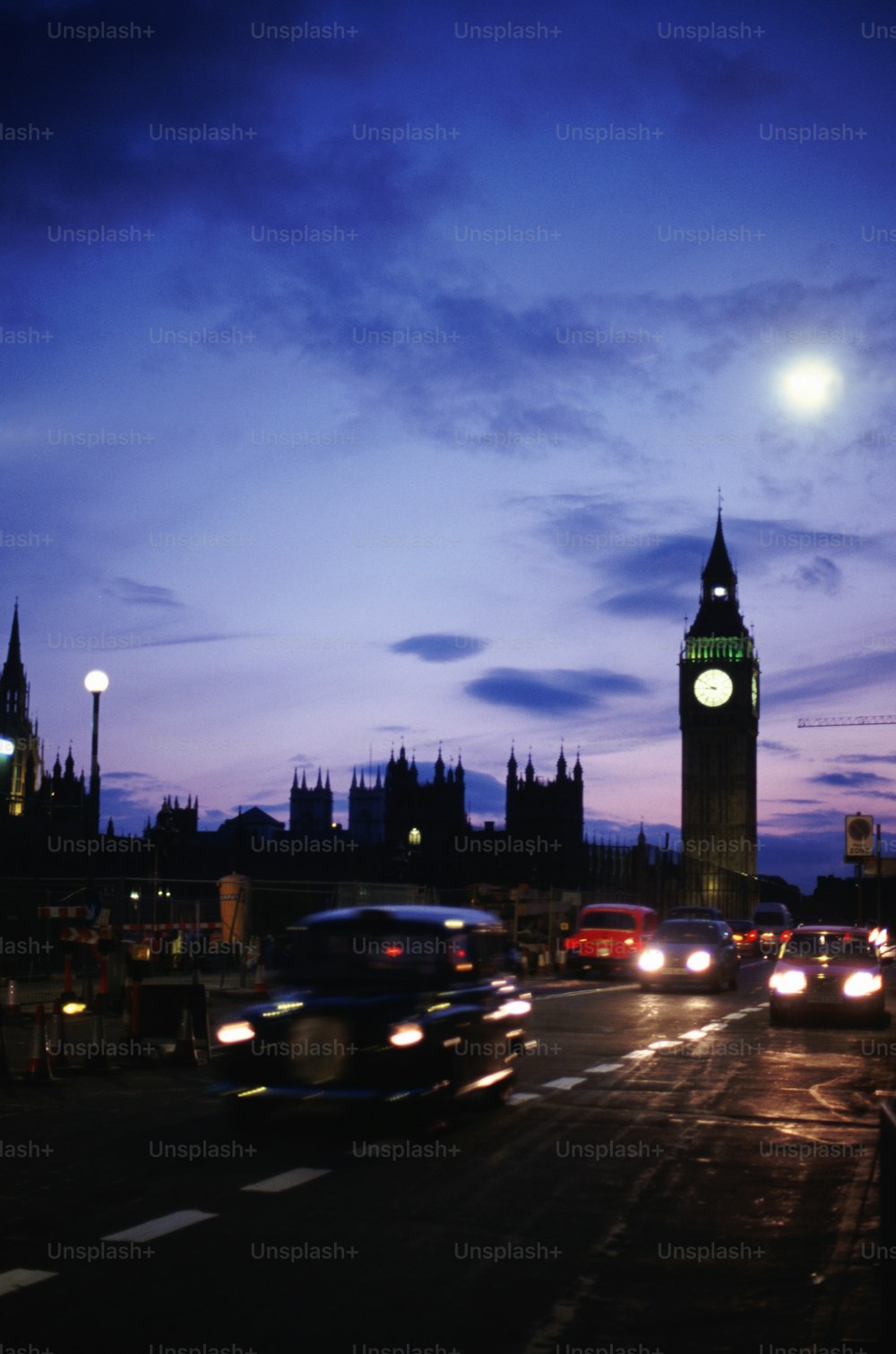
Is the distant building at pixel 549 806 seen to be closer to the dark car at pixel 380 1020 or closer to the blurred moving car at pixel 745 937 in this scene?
the blurred moving car at pixel 745 937

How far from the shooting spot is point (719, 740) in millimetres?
166750

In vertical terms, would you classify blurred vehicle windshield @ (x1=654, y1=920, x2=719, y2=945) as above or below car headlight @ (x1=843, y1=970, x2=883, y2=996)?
above

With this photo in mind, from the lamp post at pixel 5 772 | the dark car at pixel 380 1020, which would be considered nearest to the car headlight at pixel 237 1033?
the dark car at pixel 380 1020

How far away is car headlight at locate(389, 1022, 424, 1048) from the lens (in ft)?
35.6

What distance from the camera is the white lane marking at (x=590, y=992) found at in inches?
1128

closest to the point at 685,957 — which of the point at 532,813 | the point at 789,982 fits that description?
the point at 789,982

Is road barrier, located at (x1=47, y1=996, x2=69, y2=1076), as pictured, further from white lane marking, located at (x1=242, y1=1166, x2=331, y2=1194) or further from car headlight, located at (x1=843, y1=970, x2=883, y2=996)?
car headlight, located at (x1=843, y1=970, x2=883, y2=996)

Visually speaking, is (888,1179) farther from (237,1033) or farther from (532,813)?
(532,813)

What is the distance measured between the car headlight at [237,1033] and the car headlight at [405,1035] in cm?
106

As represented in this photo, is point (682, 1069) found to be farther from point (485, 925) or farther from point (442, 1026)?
point (442, 1026)

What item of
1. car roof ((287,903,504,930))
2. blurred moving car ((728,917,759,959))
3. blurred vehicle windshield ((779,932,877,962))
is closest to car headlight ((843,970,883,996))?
blurred vehicle windshield ((779,932,877,962))

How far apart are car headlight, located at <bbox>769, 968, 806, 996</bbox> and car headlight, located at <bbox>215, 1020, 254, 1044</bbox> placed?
13296mm

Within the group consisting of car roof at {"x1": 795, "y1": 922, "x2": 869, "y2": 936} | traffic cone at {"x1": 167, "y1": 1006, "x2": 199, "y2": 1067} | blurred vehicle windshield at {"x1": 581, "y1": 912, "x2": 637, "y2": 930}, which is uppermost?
car roof at {"x1": 795, "y1": 922, "x2": 869, "y2": 936}

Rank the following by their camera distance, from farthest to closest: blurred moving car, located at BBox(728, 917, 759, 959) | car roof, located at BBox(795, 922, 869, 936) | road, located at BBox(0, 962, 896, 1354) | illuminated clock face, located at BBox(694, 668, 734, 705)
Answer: illuminated clock face, located at BBox(694, 668, 734, 705) < blurred moving car, located at BBox(728, 917, 759, 959) < car roof, located at BBox(795, 922, 869, 936) < road, located at BBox(0, 962, 896, 1354)
